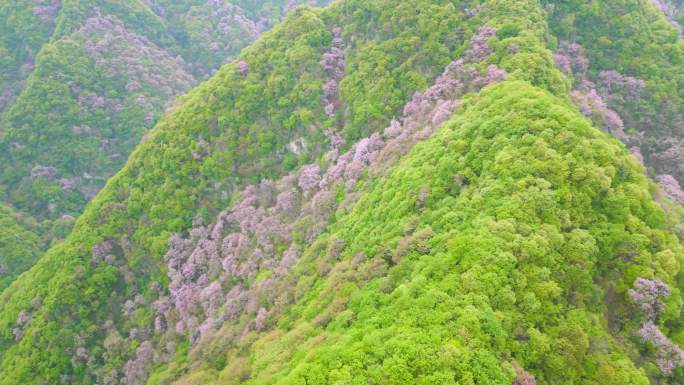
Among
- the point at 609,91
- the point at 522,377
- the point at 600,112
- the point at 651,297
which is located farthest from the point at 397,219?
the point at 609,91

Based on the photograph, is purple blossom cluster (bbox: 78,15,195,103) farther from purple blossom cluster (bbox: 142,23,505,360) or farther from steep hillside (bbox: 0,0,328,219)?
purple blossom cluster (bbox: 142,23,505,360)

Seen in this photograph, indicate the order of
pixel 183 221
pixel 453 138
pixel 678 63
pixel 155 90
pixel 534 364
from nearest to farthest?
pixel 534 364 → pixel 453 138 → pixel 678 63 → pixel 183 221 → pixel 155 90

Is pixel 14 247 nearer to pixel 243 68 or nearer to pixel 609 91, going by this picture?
pixel 243 68

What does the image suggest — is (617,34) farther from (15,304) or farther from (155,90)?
(155,90)

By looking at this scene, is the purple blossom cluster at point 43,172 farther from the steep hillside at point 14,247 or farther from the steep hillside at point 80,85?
the steep hillside at point 14,247

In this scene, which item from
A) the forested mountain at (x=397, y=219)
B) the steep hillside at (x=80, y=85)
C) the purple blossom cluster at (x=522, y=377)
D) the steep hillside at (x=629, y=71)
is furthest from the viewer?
the steep hillside at (x=80, y=85)

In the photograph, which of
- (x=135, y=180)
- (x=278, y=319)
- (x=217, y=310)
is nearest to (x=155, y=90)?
(x=135, y=180)

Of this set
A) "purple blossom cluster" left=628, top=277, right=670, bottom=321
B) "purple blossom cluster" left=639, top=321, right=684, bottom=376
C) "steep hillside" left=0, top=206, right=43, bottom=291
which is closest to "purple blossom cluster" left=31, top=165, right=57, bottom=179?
"steep hillside" left=0, top=206, right=43, bottom=291

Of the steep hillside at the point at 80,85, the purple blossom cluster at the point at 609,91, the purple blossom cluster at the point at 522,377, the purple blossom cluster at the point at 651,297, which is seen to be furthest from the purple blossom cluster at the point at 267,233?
the steep hillside at the point at 80,85
